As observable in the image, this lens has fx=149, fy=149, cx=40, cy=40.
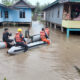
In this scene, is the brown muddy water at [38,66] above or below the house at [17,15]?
below

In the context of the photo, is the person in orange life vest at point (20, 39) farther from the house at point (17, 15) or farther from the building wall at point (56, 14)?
the house at point (17, 15)

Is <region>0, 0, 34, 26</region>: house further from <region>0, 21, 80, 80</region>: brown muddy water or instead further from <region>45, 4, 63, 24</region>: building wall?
<region>0, 21, 80, 80</region>: brown muddy water

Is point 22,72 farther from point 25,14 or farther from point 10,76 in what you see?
point 25,14

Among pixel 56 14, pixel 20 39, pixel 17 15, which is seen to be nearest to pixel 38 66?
pixel 20 39

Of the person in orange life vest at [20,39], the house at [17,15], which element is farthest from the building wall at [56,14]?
the person in orange life vest at [20,39]

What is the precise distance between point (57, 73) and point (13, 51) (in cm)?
306

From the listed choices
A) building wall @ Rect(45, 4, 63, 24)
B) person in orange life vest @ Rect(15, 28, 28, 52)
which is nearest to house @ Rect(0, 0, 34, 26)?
building wall @ Rect(45, 4, 63, 24)

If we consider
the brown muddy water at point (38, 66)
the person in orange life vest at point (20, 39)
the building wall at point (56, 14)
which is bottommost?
the brown muddy water at point (38, 66)

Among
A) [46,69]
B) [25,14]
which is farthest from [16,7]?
[46,69]

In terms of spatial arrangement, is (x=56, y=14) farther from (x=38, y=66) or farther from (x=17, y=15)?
(x=38, y=66)

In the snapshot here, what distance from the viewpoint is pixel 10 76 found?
5176 millimetres

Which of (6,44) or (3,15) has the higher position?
(3,15)

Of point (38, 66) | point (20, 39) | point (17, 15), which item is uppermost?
point (17, 15)

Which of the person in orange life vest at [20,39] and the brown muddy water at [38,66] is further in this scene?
the person in orange life vest at [20,39]
